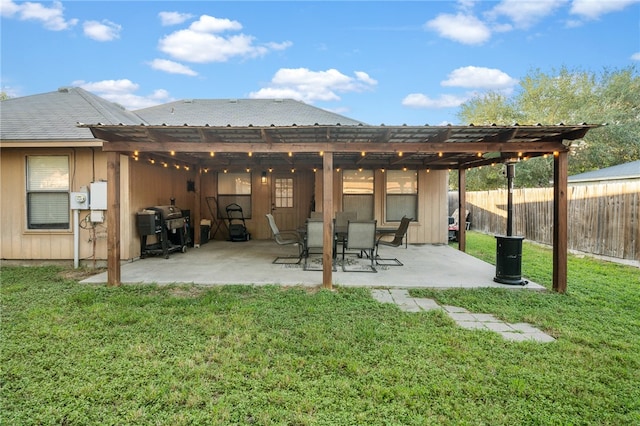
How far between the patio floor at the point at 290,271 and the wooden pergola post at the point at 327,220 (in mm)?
289

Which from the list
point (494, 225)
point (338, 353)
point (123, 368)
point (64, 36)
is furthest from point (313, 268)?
point (64, 36)

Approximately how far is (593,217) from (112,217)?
31.5ft

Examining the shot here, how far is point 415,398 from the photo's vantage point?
7.06 feet

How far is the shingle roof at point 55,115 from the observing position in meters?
6.06

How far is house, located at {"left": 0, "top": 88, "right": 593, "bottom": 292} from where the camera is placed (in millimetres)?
4754

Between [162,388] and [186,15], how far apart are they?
43.8 feet

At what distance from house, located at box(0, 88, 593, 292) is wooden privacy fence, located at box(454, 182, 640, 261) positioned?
265 centimetres

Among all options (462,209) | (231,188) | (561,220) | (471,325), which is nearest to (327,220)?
(471,325)

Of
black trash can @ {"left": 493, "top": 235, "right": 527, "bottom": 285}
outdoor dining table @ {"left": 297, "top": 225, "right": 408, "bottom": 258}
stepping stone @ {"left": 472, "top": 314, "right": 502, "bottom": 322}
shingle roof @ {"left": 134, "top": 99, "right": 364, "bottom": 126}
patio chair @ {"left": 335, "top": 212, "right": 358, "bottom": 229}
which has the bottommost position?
stepping stone @ {"left": 472, "top": 314, "right": 502, "bottom": 322}

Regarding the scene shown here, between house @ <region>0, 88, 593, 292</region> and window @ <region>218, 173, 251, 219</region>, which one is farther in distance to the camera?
window @ <region>218, 173, 251, 219</region>

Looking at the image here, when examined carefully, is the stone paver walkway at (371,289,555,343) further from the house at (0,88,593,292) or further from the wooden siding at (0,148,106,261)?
the wooden siding at (0,148,106,261)

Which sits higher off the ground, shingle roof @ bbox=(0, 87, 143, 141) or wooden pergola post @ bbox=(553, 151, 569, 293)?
shingle roof @ bbox=(0, 87, 143, 141)

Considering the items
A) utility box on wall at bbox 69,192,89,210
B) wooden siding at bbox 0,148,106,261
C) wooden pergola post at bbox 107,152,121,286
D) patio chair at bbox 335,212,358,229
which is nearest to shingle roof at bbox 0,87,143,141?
wooden siding at bbox 0,148,106,261

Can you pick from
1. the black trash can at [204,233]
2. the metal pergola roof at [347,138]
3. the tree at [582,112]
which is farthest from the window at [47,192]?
the tree at [582,112]
